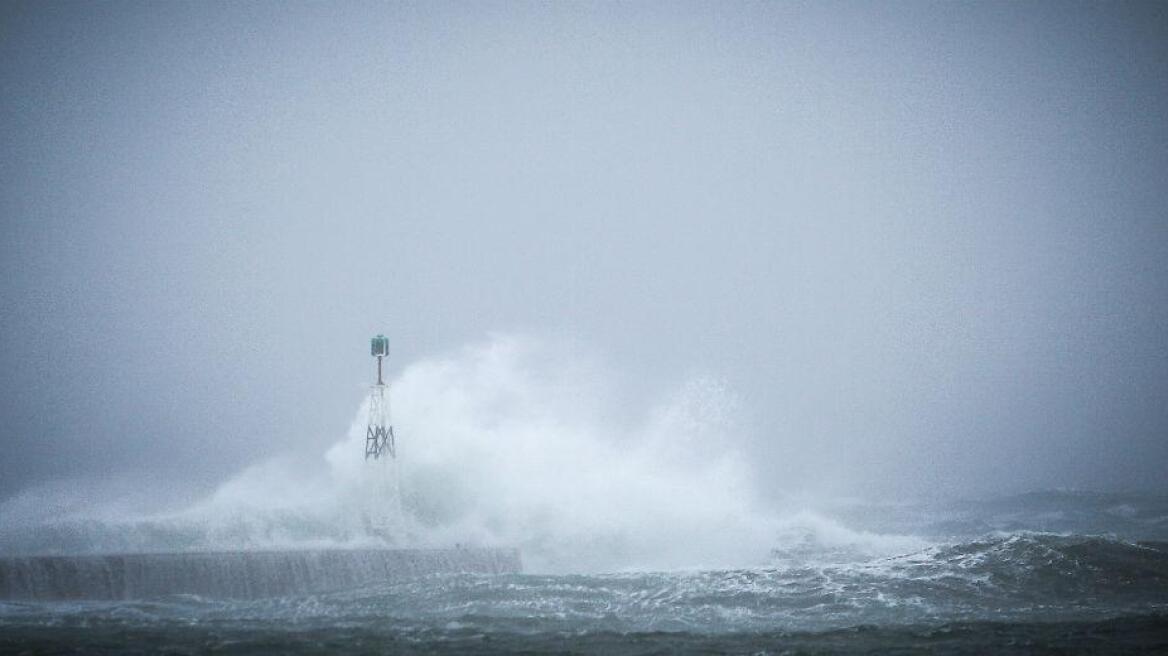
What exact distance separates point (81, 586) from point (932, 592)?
20.4 m

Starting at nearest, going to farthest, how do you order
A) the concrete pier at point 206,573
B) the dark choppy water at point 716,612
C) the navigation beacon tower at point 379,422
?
the dark choppy water at point 716,612 < the concrete pier at point 206,573 < the navigation beacon tower at point 379,422

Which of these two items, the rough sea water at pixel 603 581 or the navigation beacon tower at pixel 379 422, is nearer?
the rough sea water at pixel 603 581

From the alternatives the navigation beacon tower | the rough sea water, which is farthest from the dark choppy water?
the navigation beacon tower

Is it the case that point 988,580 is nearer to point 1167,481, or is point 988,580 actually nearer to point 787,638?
point 787,638

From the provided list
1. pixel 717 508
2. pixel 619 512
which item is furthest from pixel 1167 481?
pixel 619 512

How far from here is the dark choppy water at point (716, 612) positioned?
428 inches

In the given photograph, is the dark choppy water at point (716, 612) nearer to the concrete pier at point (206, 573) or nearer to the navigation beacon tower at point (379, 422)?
the concrete pier at point (206, 573)

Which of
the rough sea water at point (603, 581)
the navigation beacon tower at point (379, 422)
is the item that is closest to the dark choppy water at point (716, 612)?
the rough sea water at point (603, 581)

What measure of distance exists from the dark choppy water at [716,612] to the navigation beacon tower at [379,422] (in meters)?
8.69

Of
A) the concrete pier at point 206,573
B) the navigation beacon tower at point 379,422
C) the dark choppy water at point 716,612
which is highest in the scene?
the navigation beacon tower at point 379,422

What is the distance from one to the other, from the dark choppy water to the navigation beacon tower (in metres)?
8.69

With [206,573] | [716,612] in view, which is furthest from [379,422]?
[716,612]

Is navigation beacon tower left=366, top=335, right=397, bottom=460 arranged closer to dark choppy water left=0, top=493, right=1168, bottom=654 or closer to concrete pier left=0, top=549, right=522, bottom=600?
concrete pier left=0, top=549, right=522, bottom=600

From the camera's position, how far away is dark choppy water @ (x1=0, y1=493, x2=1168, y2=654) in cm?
1088
